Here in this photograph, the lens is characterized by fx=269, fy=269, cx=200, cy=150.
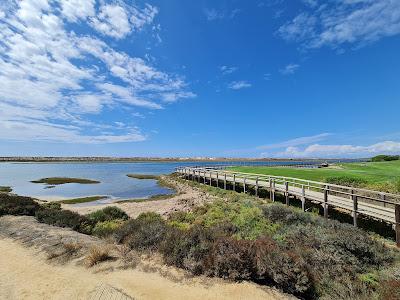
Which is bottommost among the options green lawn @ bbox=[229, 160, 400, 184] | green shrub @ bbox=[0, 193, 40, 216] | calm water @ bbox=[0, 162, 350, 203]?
calm water @ bbox=[0, 162, 350, 203]

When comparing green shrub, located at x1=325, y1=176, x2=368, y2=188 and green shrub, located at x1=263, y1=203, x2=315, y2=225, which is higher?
green shrub, located at x1=325, y1=176, x2=368, y2=188

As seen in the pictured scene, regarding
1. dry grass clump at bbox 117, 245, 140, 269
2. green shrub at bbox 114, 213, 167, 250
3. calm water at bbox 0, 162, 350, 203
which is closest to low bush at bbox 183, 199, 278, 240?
green shrub at bbox 114, 213, 167, 250

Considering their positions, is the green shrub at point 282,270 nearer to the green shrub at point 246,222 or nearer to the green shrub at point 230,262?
the green shrub at point 230,262

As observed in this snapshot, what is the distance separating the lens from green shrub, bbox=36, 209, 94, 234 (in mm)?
11016

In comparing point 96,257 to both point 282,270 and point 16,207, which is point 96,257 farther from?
point 16,207

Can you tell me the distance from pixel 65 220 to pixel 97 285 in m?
6.57

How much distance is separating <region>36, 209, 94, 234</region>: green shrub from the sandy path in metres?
4.14

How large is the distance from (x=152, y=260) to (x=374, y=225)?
10133mm

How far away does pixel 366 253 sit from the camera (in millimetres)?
7348

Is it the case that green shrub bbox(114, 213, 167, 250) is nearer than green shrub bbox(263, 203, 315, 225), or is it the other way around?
green shrub bbox(114, 213, 167, 250)

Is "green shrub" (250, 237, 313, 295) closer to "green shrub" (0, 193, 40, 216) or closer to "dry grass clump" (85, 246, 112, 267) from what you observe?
"dry grass clump" (85, 246, 112, 267)

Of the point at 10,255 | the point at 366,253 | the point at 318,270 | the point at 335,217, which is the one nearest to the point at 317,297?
the point at 318,270

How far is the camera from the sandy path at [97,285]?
5250 mm

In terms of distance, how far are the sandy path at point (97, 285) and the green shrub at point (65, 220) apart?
414 cm
